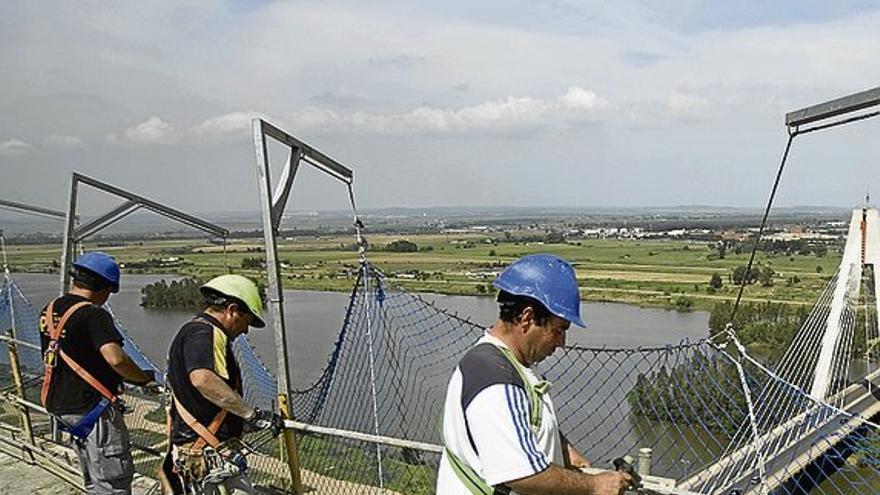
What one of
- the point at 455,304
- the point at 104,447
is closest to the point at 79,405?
the point at 104,447

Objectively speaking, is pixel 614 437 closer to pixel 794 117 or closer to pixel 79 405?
pixel 794 117

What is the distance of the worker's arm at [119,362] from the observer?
239 cm

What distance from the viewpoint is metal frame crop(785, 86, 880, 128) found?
96.6 inches

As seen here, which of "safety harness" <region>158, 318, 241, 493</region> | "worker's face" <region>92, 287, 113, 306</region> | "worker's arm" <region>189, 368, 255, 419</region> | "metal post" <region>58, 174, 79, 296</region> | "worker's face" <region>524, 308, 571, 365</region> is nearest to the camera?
"worker's face" <region>524, 308, 571, 365</region>

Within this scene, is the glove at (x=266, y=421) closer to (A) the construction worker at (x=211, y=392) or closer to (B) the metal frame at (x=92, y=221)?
(A) the construction worker at (x=211, y=392)

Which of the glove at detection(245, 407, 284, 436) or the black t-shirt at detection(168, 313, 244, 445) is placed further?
the glove at detection(245, 407, 284, 436)

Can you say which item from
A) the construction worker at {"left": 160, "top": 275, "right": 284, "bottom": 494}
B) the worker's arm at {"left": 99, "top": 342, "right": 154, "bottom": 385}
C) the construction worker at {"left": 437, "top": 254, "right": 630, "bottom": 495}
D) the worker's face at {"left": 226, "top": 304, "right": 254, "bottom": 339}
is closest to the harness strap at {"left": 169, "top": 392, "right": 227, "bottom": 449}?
the construction worker at {"left": 160, "top": 275, "right": 284, "bottom": 494}

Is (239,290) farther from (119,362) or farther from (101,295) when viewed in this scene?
(101,295)

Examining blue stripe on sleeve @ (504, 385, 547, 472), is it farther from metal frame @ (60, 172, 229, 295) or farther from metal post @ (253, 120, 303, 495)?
metal frame @ (60, 172, 229, 295)

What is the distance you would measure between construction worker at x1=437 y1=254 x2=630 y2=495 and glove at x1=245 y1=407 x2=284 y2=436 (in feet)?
3.57

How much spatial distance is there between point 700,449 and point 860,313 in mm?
8695

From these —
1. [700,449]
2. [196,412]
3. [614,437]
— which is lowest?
[700,449]

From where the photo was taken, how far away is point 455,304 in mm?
28578

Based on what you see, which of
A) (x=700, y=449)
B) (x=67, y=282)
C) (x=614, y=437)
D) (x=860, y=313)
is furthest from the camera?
(x=860, y=313)
